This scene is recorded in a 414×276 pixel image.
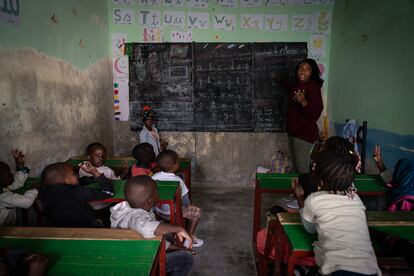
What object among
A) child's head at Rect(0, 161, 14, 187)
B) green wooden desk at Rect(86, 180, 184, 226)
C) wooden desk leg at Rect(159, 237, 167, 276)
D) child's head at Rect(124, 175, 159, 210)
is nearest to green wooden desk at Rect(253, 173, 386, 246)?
green wooden desk at Rect(86, 180, 184, 226)

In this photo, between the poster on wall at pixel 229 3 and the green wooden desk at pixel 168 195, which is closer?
the green wooden desk at pixel 168 195

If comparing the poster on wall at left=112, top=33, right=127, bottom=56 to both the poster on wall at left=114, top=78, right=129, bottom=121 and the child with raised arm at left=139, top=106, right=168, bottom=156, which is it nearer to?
the poster on wall at left=114, top=78, right=129, bottom=121

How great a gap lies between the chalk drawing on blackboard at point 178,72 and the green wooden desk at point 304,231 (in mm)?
3284

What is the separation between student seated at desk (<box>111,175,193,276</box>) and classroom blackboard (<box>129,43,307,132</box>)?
2.98m

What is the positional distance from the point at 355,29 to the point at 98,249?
12.4 feet

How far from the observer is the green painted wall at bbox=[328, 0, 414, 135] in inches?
99.5

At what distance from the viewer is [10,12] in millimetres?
2381

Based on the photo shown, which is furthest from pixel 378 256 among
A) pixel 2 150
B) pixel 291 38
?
pixel 291 38

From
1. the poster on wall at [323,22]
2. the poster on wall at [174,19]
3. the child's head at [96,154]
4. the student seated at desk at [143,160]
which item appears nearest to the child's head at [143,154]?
the student seated at desk at [143,160]

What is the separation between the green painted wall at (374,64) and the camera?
2.53 meters

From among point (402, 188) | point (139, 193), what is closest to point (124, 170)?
point (139, 193)

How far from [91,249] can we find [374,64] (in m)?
3.22

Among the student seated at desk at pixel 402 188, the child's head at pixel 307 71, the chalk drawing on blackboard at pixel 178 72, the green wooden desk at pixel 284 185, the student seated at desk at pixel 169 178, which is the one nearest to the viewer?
the student seated at desk at pixel 402 188

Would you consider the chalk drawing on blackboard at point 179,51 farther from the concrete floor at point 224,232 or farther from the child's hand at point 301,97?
the concrete floor at point 224,232
